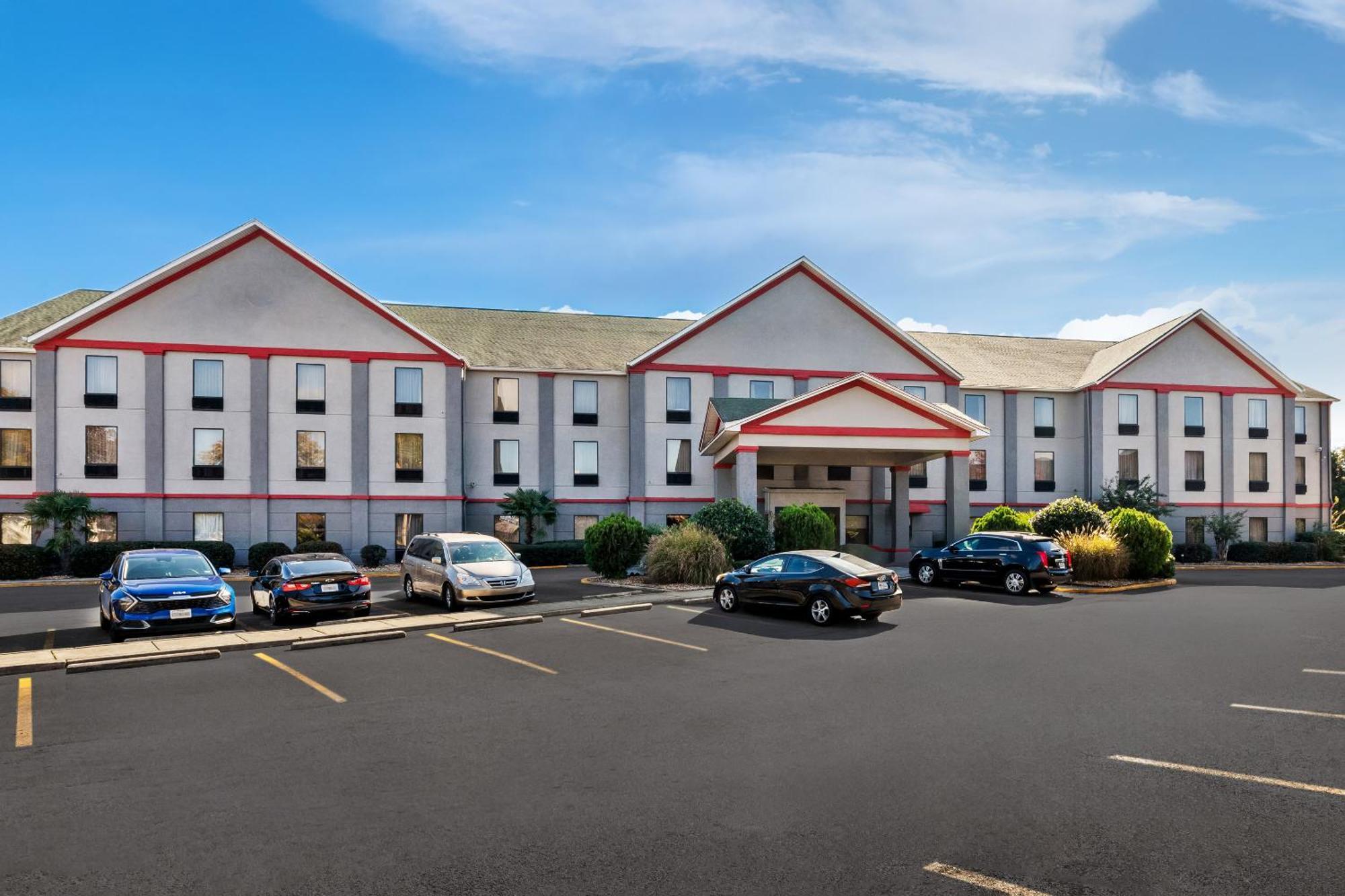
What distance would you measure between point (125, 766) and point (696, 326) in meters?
33.9

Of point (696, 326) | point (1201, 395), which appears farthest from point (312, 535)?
point (1201, 395)

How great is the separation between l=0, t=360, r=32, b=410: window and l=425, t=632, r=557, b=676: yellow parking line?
2803cm

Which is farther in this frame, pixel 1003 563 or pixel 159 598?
pixel 1003 563

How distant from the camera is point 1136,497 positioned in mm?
42469

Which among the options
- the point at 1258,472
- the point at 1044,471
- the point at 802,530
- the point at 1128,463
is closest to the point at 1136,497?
the point at 1128,463

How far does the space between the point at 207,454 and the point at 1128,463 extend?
41.4 m

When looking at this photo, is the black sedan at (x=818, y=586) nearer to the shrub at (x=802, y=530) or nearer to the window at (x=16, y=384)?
the shrub at (x=802, y=530)

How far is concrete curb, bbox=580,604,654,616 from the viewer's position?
19.0 metres

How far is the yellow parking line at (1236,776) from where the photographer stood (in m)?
7.43

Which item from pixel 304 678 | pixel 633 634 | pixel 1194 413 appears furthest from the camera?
pixel 1194 413

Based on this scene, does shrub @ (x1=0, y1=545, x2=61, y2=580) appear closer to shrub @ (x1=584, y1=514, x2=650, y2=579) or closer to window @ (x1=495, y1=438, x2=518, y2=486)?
window @ (x1=495, y1=438, x2=518, y2=486)

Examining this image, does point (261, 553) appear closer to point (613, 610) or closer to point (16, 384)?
point (16, 384)

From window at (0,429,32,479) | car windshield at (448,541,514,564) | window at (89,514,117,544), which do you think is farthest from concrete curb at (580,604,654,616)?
window at (0,429,32,479)

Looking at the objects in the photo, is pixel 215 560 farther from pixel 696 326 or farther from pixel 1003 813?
pixel 1003 813
